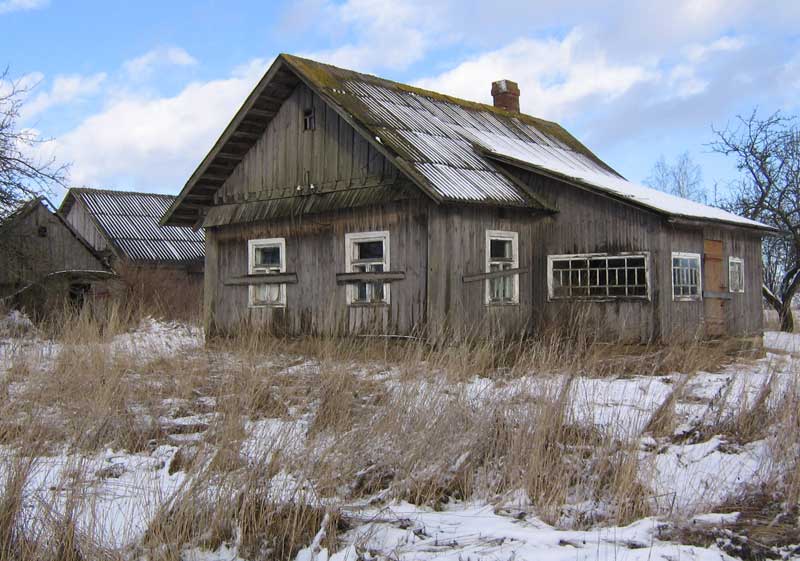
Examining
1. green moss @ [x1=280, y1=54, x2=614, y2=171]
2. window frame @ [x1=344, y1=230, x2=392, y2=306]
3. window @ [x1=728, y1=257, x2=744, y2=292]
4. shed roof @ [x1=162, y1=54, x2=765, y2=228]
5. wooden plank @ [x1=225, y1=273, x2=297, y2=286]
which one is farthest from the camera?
window @ [x1=728, y1=257, x2=744, y2=292]

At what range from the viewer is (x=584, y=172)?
16297 millimetres

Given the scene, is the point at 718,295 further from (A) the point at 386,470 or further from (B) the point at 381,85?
(A) the point at 386,470

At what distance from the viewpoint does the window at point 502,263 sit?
13086 mm

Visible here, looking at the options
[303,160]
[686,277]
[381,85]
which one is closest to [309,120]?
[303,160]

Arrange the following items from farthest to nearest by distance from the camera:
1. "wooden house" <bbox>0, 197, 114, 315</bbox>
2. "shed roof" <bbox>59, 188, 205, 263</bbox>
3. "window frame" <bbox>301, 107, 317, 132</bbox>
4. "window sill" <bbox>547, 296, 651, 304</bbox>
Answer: "shed roof" <bbox>59, 188, 205, 263</bbox> < "wooden house" <bbox>0, 197, 114, 315</bbox> < "window frame" <bbox>301, 107, 317, 132</bbox> < "window sill" <bbox>547, 296, 651, 304</bbox>

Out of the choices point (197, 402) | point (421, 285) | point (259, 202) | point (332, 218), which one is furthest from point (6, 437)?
point (259, 202)

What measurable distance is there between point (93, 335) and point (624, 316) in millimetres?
8310

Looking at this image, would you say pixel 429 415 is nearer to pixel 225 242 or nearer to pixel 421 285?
pixel 421 285

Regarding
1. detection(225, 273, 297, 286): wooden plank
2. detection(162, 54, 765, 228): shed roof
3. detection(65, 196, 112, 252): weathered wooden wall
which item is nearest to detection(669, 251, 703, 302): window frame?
detection(162, 54, 765, 228): shed roof

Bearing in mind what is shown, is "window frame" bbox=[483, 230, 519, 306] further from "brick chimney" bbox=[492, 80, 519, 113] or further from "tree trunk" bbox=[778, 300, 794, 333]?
"tree trunk" bbox=[778, 300, 794, 333]

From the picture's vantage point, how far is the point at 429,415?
5625mm

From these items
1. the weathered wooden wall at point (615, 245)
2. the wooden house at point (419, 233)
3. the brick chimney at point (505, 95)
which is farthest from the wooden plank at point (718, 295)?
the brick chimney at point (505, 95)

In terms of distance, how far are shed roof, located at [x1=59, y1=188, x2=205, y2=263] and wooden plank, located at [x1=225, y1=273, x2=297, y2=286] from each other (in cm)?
1235

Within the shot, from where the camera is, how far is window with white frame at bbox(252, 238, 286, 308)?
47.7ft
